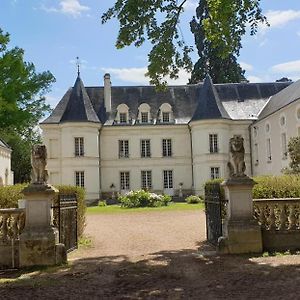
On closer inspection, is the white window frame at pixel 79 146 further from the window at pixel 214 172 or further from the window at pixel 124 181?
the window at pixel 214 172

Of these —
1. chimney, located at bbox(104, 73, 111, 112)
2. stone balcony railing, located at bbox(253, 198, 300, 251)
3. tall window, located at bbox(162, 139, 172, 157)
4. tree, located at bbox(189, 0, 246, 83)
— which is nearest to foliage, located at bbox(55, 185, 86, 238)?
stone balcony railing, located at bbox(253, 198, 300, 251)

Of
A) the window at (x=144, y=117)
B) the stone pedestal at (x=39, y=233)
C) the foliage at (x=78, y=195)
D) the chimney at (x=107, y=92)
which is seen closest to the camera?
the stone pedestal at (x=39, y=233)

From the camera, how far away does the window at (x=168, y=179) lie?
1464 inches

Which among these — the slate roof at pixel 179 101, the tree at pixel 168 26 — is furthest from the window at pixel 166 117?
the tree at pixel 168 26

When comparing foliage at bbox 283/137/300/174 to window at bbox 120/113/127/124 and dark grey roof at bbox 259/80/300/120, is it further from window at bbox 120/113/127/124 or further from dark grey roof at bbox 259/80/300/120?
window at bbox 120/113/127/124

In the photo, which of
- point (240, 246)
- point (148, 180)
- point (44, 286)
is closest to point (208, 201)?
point (240, 246)

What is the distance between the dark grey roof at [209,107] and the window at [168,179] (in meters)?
4.88

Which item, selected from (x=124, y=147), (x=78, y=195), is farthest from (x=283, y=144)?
(x=78, y=195)

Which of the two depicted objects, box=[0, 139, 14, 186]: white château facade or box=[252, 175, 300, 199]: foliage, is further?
box=[0, 139, 14, 186]: white château facade

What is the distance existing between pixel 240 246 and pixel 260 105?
103 ft

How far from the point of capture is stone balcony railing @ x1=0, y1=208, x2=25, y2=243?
28.6 feet

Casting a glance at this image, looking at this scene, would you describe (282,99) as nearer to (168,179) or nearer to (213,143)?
(213,143)

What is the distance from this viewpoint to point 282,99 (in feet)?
112

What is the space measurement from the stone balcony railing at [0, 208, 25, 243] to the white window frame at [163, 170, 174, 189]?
28461 mm
